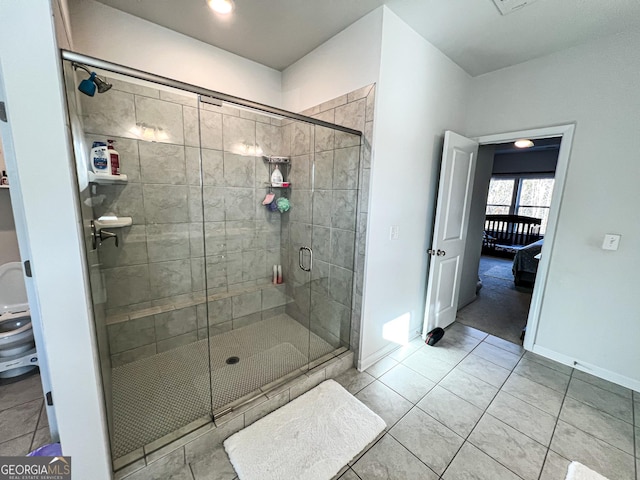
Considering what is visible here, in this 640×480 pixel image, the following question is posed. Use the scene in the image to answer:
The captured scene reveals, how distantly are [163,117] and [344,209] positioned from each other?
1718 millimetres

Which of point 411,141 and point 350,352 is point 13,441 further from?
point 411,141

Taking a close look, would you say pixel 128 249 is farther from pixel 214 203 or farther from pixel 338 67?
pixel 338 67

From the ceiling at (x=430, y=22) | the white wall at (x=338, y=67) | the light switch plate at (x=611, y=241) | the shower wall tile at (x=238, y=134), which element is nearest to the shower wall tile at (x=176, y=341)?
the shower wall tile at (x=238, y=134)

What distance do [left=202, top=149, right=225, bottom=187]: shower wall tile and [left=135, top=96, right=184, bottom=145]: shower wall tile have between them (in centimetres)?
Result: 24

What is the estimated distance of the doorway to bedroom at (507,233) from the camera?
3.21 metres

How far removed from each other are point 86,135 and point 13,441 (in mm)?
1926

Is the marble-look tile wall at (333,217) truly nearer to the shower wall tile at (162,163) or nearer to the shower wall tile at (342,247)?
the shower wall tile at (342,247)

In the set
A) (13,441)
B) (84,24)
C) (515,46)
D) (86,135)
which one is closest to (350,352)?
(13,441)

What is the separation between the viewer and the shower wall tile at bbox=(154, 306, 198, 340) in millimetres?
2301

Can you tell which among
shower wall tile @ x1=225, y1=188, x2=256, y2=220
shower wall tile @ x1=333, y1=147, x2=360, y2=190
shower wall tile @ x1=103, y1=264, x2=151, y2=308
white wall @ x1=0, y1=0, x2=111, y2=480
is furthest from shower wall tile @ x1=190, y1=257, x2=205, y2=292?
shower wall tile @ x1=333, y1=147, x2=360, y2=190

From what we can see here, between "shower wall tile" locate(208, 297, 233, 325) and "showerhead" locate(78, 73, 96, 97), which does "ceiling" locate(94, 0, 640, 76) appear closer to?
"showerhead" locate(78, 73, 96, 97)

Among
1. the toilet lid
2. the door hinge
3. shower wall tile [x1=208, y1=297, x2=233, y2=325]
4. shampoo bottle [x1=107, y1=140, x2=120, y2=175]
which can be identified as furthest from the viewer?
shower wall tile [x1=208, y1=297, x2=233, y2=325]

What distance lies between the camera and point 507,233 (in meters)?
6.43

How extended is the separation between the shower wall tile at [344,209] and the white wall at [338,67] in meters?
0.82
